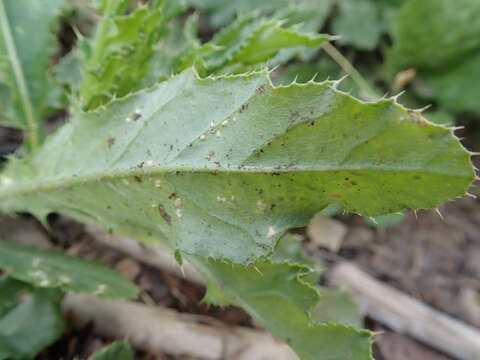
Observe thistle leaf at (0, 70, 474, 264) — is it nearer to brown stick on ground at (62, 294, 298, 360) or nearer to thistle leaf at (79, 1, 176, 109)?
thistle leaf at (79, 1, 176, 109)

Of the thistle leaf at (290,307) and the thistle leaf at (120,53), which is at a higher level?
the thistle leaf at (120,53)

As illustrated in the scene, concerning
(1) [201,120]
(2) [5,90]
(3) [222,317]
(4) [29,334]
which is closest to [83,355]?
(4) [29,334]

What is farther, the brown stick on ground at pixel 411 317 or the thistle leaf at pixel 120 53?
the brown stick on ground at pixel 411 317

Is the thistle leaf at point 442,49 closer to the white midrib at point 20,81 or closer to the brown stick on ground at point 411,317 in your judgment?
the brown stick on ground at point 411,317

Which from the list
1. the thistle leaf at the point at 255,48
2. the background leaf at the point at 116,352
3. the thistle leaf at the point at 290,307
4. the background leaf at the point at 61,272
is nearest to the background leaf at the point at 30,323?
the background leaf at the point at 61,272

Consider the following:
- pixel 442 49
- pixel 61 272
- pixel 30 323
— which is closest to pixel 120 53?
pixel 61 272

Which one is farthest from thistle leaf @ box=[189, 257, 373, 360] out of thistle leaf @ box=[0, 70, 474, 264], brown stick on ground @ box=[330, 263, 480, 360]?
brown stick on ground @ box=[330, 263, 480, 360]

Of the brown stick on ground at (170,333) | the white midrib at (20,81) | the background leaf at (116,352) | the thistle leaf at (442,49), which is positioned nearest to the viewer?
the background leaf at (116,352)
